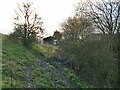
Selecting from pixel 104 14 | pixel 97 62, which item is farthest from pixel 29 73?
pixel 104 14

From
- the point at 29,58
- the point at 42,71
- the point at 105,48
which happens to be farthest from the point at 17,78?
the point at 105,48

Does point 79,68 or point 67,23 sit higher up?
point 67,23

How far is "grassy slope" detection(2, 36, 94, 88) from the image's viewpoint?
16.5 metres

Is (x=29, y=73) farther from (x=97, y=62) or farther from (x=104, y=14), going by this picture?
(x=104, y=14)

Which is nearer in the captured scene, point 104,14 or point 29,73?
point 29,73

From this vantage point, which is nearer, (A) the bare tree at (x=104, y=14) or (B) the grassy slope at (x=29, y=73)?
(B) the grassy slope at (x=29, y=73)

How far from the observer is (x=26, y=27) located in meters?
28.1

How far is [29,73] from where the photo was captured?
738 inches

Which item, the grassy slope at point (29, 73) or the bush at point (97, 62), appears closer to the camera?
the grassy slope at point (29, 73)

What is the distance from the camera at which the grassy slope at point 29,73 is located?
1649cm

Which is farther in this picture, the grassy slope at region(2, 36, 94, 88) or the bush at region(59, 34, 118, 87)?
the bush at region(59, 34, 118, 87)

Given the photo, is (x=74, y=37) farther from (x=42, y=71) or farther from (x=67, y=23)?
(x=42, y=71)

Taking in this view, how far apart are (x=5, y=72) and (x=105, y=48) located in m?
9.22

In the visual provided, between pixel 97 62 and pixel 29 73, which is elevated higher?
pixel 97 62
